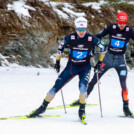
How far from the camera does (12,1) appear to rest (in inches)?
632

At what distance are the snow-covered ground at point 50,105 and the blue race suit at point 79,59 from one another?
0.78 metres

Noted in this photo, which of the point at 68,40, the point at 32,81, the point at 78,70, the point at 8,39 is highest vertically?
the point at 68,40

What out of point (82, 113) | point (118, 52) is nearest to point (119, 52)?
point (118, 52)

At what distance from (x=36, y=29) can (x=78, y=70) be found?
31.2 ft

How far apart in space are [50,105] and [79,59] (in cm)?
253

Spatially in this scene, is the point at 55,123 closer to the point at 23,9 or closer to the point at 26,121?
the point at 26,121

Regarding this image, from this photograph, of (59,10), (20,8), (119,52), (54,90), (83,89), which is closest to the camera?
(83,89)

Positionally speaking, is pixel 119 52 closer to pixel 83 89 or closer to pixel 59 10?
pixel 83 89

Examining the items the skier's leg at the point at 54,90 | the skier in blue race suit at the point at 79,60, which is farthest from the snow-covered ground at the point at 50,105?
the skier in blue race suit at the point at 79,60

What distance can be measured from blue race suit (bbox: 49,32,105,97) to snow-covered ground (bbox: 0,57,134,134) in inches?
30.9

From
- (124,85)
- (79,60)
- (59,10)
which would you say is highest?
(79,60)

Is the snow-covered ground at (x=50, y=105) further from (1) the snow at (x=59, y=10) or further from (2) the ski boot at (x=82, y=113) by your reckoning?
(1) the snow at (x=59, y=10)

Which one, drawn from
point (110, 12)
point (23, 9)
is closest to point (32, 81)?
point (23, 9)

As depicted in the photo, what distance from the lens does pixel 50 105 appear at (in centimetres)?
827
